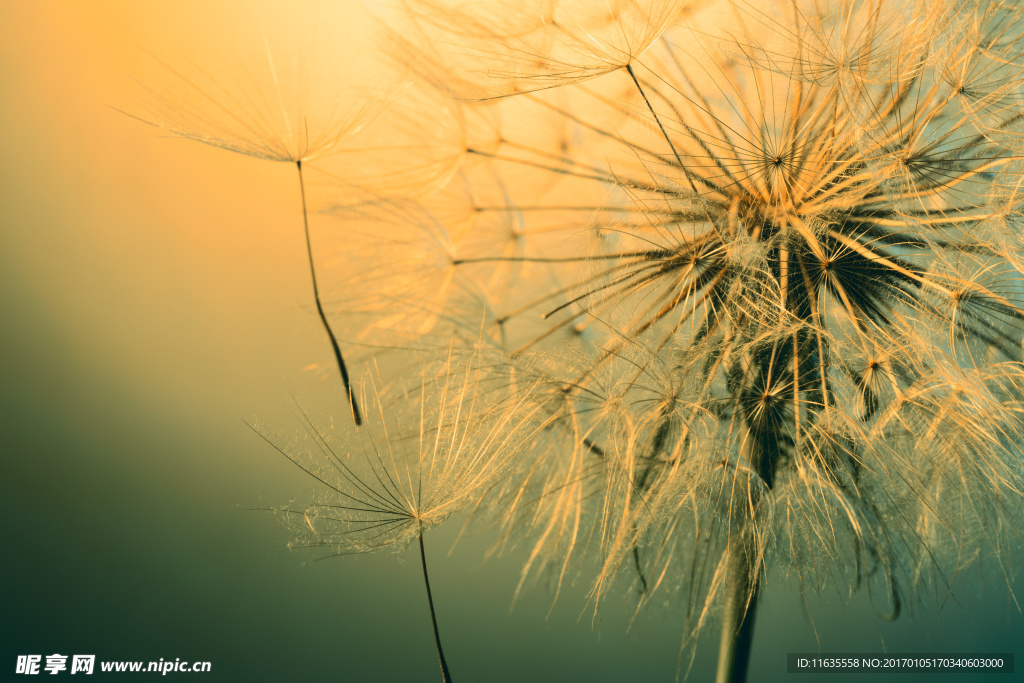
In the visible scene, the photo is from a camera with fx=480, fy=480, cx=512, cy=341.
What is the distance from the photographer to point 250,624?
985 millimetres

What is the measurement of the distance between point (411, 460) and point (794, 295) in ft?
2.33

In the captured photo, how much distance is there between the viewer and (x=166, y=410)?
965 millimetres

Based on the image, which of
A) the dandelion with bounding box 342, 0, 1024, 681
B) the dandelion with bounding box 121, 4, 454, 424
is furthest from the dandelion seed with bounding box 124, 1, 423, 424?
the dandelion with bounding box 342, 0, 1024, 681

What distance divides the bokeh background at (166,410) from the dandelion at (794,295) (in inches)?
11.4

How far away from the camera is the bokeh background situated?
3.04ft

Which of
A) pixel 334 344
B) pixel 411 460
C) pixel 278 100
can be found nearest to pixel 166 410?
pixel 334 344

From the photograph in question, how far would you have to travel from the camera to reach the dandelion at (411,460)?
73 cm

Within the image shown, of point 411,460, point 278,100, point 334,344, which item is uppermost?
point 278,100

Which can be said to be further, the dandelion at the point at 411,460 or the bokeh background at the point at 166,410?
the bokeh background at the point at 166,410

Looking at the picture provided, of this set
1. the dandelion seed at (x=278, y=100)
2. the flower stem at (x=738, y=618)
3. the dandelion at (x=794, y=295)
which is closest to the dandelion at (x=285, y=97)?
the dandelion seed at (x=278, y=100)

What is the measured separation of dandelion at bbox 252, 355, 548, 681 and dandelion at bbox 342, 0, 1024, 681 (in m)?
0.12

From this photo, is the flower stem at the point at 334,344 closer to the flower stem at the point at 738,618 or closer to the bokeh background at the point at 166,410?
the bokeh background at the point at 166,410

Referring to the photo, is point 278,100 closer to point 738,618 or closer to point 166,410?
point 166,410

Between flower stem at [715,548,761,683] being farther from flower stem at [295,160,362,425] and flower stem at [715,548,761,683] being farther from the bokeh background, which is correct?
flower stem at [295,160,362,425]
